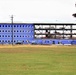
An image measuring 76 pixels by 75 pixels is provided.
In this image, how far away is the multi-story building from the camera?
134m

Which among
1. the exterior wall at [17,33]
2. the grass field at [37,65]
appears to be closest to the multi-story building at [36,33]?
the exterior wall at [17,33]

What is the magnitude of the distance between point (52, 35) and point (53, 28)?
2.92 metres

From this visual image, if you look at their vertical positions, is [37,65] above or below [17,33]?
below

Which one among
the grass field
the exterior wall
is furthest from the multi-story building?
the grass field

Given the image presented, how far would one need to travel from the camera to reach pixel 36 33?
13638 centimetres

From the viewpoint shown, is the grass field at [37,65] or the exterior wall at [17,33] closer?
the grass field at [37,65]

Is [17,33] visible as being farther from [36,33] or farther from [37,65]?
[37,65]

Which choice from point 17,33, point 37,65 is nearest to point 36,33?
point 17,33

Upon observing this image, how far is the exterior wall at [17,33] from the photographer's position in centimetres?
13450

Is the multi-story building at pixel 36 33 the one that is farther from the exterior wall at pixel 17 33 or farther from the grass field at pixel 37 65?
the grass field at pixel 37 65

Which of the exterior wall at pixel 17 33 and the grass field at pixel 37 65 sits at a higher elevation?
the exterior wall at pixel 17 33

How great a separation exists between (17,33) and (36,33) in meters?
7.41

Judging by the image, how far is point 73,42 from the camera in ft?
434

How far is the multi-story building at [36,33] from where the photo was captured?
438 ft
